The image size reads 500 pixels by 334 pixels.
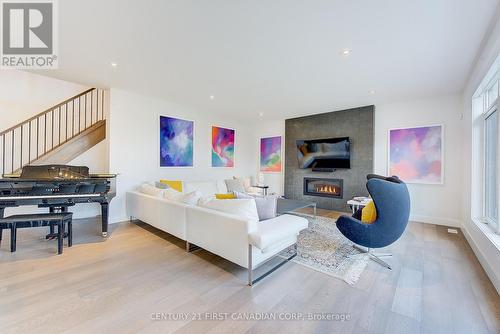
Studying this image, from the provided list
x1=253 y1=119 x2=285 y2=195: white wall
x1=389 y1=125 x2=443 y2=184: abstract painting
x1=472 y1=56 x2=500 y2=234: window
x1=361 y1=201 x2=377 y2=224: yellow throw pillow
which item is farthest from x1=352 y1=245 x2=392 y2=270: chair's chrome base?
x1=253 y1=119 x2=285 y2=195: white wall

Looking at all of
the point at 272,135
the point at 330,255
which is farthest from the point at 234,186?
the point at 330,255

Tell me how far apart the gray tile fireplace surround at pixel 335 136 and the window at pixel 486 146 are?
6.38 ft

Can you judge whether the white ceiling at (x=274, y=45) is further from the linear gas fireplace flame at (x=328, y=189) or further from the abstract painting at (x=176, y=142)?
the linear gas fireplace flame at (x=328, y=189)

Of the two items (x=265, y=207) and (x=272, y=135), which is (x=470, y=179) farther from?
(x=272, y=135)

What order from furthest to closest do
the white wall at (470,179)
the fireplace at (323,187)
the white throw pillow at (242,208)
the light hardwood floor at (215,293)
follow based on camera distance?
the fireplace at (323,187)
the white throw pillow at (242,208)
the white wall at (470,179)
the light hardwood floor at (215,293)

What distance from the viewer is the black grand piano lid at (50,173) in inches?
124

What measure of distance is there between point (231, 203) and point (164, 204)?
1465 millimetres

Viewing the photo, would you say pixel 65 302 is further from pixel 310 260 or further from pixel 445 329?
pixel 445 329

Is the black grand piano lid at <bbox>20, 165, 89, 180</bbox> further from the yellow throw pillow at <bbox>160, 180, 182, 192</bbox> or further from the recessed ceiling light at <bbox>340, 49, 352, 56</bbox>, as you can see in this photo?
the recessed ceiling light at <bbox>340, 49, 352, 56</bbox>

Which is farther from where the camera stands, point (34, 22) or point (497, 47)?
point (34, 22)

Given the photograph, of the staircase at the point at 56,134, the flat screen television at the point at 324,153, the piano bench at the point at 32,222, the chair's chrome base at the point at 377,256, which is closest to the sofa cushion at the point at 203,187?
the staircase at the point at 56,134

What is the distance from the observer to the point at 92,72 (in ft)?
11.5

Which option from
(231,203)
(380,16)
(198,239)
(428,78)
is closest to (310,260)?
(231,203)

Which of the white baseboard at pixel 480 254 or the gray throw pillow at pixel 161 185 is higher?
the gray throw pillow at pixel 161 185
